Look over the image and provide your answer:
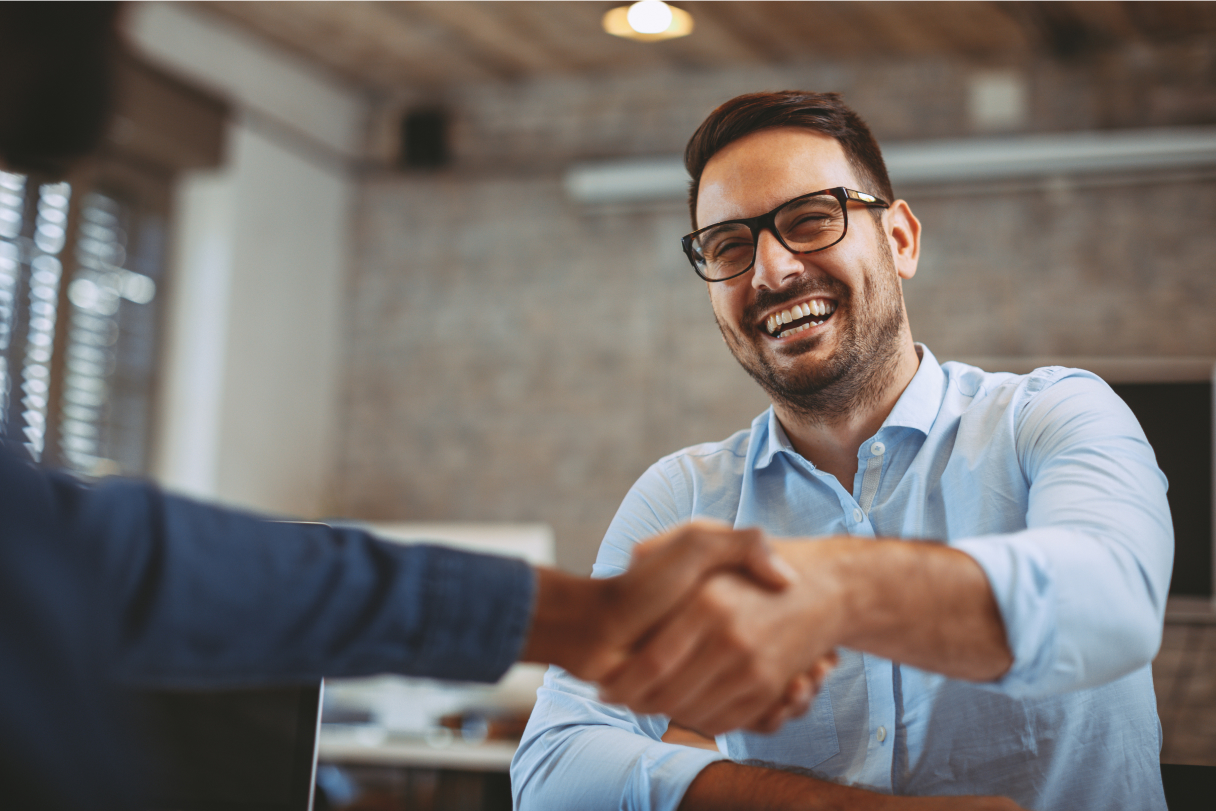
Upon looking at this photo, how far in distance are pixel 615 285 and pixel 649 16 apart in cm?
159

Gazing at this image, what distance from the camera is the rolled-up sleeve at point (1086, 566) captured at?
86 centimetres

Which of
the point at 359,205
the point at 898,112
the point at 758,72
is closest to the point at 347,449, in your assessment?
the point at 359,205

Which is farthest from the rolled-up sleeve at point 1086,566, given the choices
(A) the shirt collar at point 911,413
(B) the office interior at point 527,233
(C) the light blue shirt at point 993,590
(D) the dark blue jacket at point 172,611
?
(B) the office interior at point 527,233

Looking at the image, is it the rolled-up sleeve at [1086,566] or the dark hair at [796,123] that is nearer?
the rolled-up sleeve at [1086,566]

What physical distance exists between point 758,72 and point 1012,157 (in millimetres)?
1179

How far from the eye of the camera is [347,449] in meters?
5.30

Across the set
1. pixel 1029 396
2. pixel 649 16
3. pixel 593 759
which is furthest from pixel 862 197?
pixel 649 16

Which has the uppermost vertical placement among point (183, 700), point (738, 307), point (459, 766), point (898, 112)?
point (898, 112)

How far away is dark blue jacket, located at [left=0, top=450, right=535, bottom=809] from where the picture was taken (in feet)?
1.67

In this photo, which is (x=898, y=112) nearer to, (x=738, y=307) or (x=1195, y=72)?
(x=1195, y=72)

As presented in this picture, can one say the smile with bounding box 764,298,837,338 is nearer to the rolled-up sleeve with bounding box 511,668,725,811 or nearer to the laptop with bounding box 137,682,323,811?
the rolled-up sleeve with bounding box 511,668,725,811

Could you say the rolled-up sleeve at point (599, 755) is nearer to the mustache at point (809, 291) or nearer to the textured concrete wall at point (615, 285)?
the mustache at point (809, 291)

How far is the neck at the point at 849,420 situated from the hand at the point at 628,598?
23.1 inches

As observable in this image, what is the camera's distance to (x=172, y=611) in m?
0.69
